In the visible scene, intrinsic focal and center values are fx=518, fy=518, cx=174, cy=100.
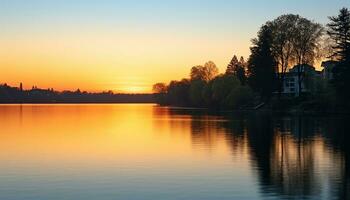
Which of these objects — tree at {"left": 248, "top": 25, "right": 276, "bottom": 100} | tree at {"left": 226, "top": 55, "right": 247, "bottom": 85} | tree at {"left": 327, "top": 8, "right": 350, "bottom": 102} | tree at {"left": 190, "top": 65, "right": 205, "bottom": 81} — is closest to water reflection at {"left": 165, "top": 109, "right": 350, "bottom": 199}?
tree at {"left": 327, "top": 8, "right": 350, "bottom": 102}

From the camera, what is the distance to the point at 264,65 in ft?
377

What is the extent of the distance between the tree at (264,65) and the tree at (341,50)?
888 inches

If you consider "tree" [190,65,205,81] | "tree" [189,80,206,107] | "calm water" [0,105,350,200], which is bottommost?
"calm water" [0,105,350,200]

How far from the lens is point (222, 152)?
38.5m

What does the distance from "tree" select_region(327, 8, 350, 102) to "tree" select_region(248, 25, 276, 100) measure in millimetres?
22551

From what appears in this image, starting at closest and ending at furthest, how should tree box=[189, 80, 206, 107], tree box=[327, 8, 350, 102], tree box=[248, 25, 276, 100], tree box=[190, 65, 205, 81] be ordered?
tree box=[327, 8, 350, 102] < tree box=[248, 25, 276, 100] < tree box=[189, 80, 206, 107] < tree box=[190, 65, 205, 81]

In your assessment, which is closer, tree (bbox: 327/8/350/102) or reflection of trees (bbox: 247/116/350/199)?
reflection of trees (bbox: 247/116/350/199)

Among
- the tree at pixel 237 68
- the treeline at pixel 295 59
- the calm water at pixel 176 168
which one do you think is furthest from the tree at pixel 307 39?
the calm water at pixel 176 168

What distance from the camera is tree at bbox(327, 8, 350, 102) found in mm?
83500

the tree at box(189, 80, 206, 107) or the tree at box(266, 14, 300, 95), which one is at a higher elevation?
the tree at box(266, 14, 300, 95)

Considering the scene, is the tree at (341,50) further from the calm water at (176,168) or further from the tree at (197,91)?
the tree at (197,91)

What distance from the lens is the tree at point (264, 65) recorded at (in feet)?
375

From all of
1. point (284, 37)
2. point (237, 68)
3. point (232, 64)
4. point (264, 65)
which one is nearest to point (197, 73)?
point (232, 64)

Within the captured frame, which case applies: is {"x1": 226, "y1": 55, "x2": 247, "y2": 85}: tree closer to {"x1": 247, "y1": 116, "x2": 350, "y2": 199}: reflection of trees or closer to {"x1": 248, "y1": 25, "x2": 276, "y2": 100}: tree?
{"x1": 248, "y1": 25, "x2": 276, "y2": 100}: tree
